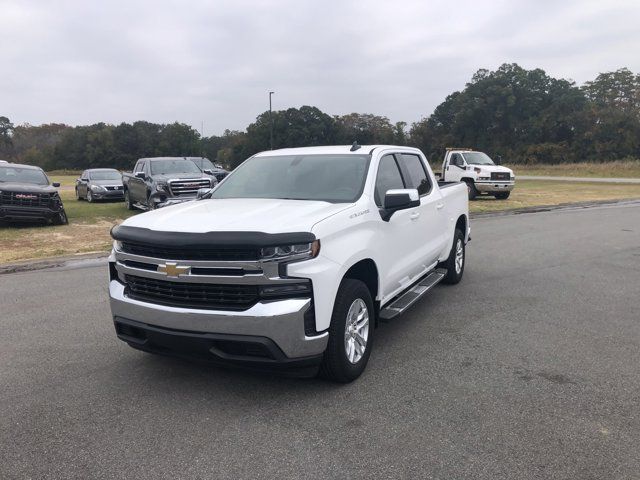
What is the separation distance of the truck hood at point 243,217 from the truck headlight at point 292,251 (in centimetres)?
11

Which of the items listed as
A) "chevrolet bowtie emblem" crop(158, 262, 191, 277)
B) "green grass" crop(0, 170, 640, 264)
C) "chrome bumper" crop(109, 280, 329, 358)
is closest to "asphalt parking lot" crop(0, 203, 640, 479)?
"chrome bumper" crop(109, 280, 329, 358)

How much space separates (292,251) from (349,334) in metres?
0.91

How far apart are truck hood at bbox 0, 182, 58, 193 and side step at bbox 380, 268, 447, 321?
35.8 feet

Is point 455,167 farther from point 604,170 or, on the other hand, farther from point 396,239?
point 604,170

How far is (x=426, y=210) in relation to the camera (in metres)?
5.73

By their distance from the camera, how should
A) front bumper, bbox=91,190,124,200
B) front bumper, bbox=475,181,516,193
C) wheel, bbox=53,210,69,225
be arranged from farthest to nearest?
front bumper, bbox=475,181,516,193 < front bumper, bbox=91,190,124,200 < wheel, bbox=53,210,69,225

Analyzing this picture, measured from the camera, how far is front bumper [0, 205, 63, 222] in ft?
42.0

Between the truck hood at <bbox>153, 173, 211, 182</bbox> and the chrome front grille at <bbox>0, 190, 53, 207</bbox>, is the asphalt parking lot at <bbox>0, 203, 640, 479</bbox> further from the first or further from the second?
the truck hood at <bbox>153, 173, 211, 182</bbox>

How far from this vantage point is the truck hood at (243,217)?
3.61 m

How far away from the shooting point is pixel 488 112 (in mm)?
80438

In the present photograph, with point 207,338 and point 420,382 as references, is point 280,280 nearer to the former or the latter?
point 207,338

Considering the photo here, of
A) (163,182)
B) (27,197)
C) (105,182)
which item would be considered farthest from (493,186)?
(27,197)

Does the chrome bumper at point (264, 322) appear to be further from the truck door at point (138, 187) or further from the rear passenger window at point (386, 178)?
the truck door at point (138, 187)

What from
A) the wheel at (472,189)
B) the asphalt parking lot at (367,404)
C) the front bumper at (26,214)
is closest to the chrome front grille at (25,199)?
the front bumper at (26,214)
